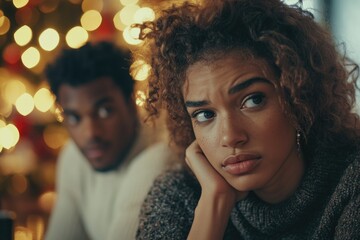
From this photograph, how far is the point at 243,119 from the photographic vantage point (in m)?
1.46

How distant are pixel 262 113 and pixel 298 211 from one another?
292 mm

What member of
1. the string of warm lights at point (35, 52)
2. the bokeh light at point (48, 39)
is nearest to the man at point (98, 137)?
the string of warm lights at point (35, 52)

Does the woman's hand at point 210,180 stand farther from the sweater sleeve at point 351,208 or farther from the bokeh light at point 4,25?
the bokeh light at point 4,25

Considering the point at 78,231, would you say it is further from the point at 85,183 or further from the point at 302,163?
the point at 302,163

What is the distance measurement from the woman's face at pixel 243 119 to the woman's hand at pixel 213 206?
6 centimetres

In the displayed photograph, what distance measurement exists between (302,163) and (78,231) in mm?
1403

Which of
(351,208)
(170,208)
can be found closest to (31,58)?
(170,208)

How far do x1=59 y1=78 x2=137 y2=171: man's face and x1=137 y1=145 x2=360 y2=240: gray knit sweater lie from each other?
0.71 metres

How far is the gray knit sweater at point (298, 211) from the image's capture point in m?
1.48

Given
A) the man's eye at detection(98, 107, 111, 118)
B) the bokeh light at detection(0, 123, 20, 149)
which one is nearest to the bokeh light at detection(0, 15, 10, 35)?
the bokeh light at detection(0, 123, 20, 149)

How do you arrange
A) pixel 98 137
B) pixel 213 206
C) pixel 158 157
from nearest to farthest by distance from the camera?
pixel 213 206
pixel 158 157
pixel 98 137

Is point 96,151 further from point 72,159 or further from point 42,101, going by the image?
point 42,101

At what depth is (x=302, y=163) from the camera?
1.61 metres

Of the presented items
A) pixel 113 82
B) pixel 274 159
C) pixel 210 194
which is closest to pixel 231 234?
→ pixel 210 194
